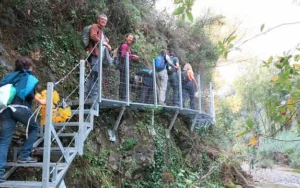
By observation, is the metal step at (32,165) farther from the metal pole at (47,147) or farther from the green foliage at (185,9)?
the green foliage at (185,9)

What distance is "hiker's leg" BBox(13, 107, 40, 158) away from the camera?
3.83m

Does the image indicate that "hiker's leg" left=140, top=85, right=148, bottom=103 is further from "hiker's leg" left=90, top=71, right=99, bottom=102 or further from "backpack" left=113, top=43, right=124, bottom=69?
"hiker's leg" left=90, top=71, right=99, bottom=102

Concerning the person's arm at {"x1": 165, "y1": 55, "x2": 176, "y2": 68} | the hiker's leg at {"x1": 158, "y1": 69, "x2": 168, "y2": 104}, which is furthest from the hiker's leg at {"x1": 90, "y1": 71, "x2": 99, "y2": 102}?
the person's arm at {"x1": 165, "y1": 55, "x2": 176, "y2": 68}

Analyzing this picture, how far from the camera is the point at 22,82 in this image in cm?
388

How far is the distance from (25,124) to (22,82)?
57cm

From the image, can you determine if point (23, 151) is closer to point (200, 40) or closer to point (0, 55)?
point (0, 55)

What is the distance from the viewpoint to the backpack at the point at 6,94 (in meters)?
3.69

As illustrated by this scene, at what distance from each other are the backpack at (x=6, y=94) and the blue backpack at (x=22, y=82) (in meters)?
0.06

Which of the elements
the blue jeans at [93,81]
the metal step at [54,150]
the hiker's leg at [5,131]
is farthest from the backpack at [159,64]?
the hiker's leg at [5,131]

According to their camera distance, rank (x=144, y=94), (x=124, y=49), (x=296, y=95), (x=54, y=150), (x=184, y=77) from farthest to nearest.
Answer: (x=184, y=77) < (x=144, y=94) < (x=124, y=49) < (x=54, y=150) < (x=296, y=95)

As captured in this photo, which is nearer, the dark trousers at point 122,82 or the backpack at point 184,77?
the dark trousers at point 122,82

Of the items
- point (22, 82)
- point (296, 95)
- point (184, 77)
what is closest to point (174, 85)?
Answer: point (184, 77)

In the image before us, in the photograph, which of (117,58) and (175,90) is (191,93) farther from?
(117,58)

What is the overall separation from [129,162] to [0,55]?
3.49 meters
